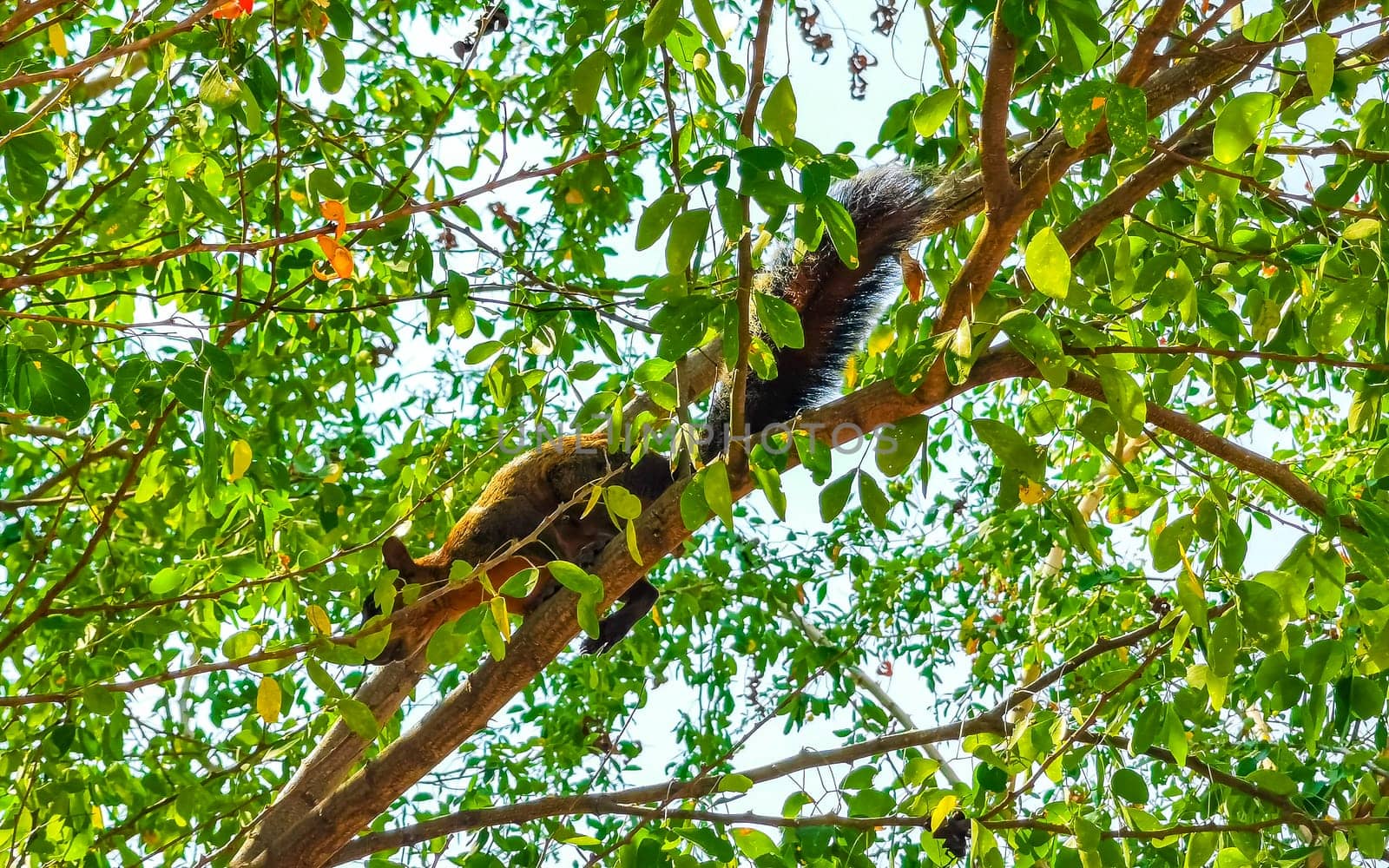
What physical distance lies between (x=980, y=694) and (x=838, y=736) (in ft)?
3.46

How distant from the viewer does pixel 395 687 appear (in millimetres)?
3104

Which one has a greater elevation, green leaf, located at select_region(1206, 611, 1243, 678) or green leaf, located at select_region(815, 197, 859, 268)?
green leaf, located at select_region(815, 197, 859, 268)

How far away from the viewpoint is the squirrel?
2.77 meters

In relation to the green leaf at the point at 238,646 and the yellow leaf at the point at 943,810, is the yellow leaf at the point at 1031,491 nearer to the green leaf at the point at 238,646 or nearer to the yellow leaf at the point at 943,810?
the yellow leaf at the point at 943,810

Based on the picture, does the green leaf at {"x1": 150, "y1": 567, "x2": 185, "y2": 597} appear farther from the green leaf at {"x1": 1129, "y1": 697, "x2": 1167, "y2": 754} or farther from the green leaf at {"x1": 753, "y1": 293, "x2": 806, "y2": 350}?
the green leaf at {"x1": 1129, "y1": 697, "x2": 1167, "y2": 754}

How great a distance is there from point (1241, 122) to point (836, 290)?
1.43 metres

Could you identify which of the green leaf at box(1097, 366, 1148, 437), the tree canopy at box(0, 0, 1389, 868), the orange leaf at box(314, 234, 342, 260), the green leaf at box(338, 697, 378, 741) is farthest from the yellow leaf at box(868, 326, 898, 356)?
the green leaf at box(338, 697, 378, 741)

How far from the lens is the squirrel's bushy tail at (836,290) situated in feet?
9.07

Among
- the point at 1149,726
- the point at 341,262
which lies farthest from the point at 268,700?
the point at 1149,726

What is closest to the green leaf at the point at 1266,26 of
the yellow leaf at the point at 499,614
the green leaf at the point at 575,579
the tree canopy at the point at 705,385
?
the tree canopy at the point at 705,385

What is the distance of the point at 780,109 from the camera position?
151cm

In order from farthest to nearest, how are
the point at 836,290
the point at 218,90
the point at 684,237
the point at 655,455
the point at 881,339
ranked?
the point at 655,455, the point at 836,290, the point at 881,339, the point at 218,90, the point at 684,237

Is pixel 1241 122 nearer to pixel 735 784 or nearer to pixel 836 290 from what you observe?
pixel 836 290

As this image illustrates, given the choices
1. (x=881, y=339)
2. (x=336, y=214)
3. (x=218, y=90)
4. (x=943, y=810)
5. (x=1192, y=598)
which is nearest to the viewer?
(x=1192, y=598)
